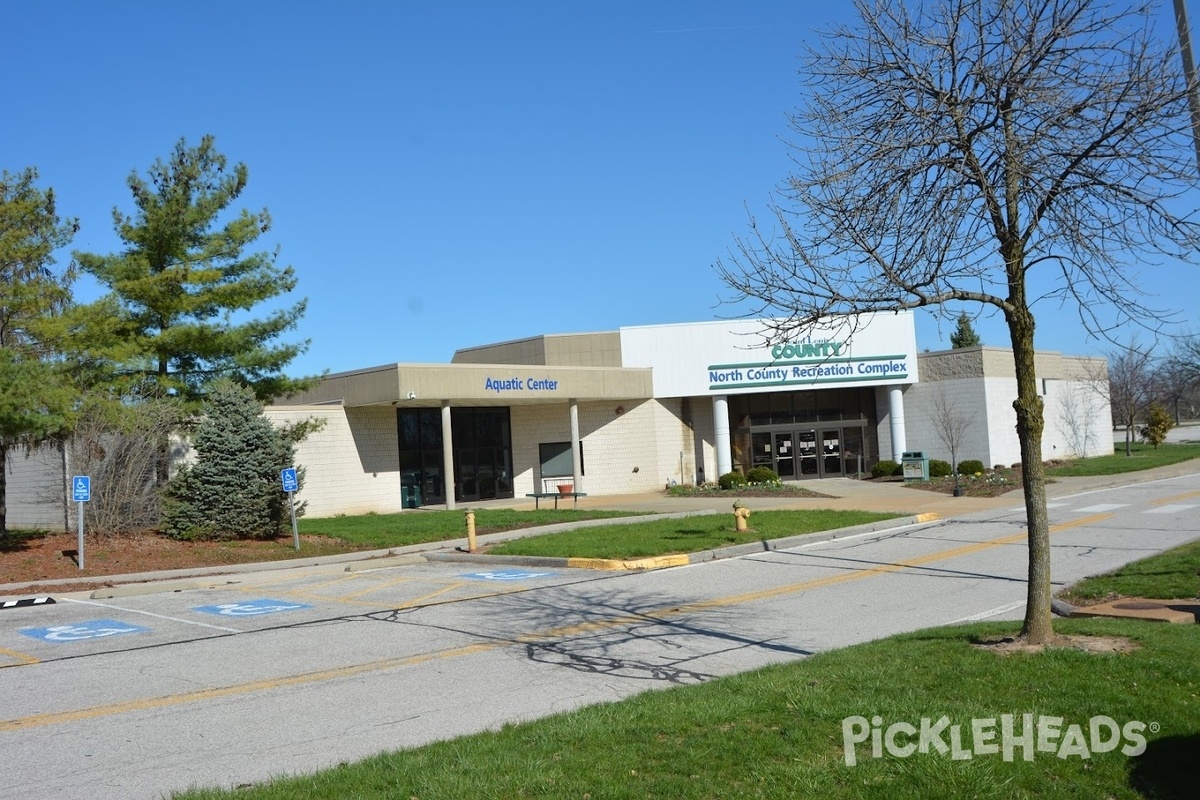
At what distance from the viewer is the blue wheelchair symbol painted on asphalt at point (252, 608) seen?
557 inches

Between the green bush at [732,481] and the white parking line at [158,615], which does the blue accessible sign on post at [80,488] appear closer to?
the white parking line at [158,615]

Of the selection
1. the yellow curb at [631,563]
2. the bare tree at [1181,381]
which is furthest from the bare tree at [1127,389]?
the yellow curb at [631,563]

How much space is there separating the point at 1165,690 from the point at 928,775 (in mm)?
2161

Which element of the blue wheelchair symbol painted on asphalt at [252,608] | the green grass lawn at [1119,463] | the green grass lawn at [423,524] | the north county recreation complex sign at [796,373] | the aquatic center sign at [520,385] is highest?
the north county recreation complex sign at [796,373]

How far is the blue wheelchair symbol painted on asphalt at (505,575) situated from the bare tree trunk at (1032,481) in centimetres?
989

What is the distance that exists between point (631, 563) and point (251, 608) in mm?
6331

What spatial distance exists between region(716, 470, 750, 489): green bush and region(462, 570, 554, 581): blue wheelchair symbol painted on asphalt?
68.8ft

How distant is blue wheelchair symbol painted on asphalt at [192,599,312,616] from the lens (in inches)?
557

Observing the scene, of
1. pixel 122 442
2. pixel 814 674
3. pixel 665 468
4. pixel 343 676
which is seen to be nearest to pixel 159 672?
pixel 343 676

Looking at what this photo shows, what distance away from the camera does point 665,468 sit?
132ft

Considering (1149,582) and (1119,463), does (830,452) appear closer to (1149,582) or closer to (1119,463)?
(1119,463)

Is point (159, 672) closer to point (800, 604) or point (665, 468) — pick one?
point (800, 604)

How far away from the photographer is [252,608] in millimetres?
14570

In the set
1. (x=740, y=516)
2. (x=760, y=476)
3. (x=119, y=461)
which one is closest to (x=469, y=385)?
(x=119, y=461)
